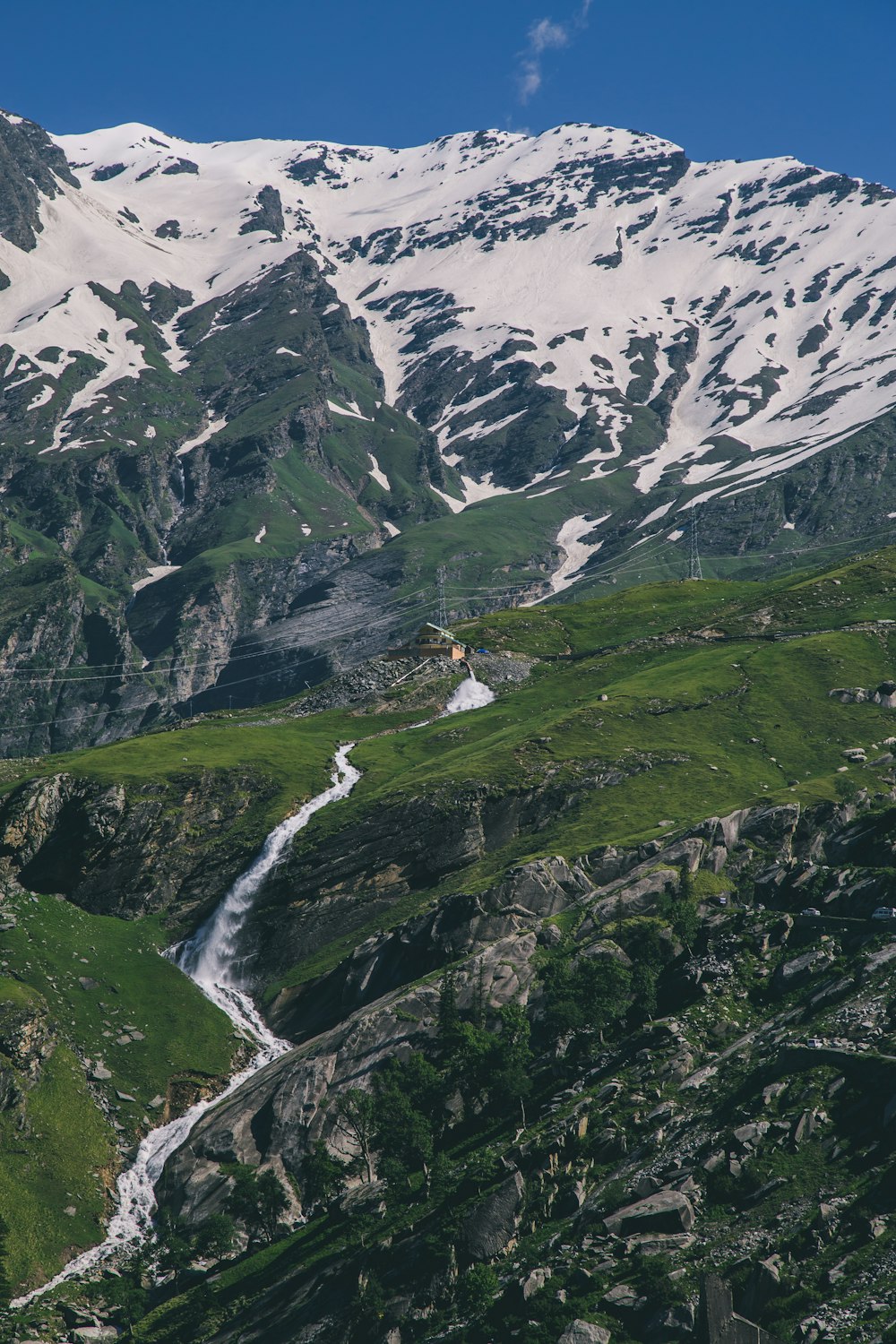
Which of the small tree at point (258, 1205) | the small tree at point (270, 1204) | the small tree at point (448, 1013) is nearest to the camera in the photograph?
the small tree at point (270, 1204)

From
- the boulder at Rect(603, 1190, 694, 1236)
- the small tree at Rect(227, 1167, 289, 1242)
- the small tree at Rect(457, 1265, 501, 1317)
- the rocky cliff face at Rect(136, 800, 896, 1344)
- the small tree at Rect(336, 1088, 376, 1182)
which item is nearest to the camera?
the rocky cliff face at Rect(136, 800, 896, 1344)

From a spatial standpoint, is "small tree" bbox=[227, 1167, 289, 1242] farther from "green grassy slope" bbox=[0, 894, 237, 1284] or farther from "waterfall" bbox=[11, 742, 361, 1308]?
"green grassy slope" bbox=[0, 894, 237, 1284]

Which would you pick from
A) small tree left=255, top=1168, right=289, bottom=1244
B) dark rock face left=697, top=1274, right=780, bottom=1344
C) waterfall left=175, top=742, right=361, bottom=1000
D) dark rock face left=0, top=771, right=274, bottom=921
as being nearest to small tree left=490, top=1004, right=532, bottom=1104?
small tree left=255, top=1168, right=289, bottom=1244

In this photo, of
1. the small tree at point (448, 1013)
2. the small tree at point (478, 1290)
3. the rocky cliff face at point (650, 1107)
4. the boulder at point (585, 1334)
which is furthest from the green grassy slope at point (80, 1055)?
the boulder at point (585, 1334)

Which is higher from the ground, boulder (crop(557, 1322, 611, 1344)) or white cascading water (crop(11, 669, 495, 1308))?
white cascading water (crop(11, 669, 495, 1308))

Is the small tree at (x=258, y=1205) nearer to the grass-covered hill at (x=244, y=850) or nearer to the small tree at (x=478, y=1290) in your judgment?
the grass-covered hill at (x=244, y=850)

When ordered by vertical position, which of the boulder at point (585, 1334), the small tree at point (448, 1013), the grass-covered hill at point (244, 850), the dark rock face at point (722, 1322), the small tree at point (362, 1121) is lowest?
the boulder at point (585, 1334)

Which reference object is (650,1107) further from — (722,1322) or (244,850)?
(244,850)
